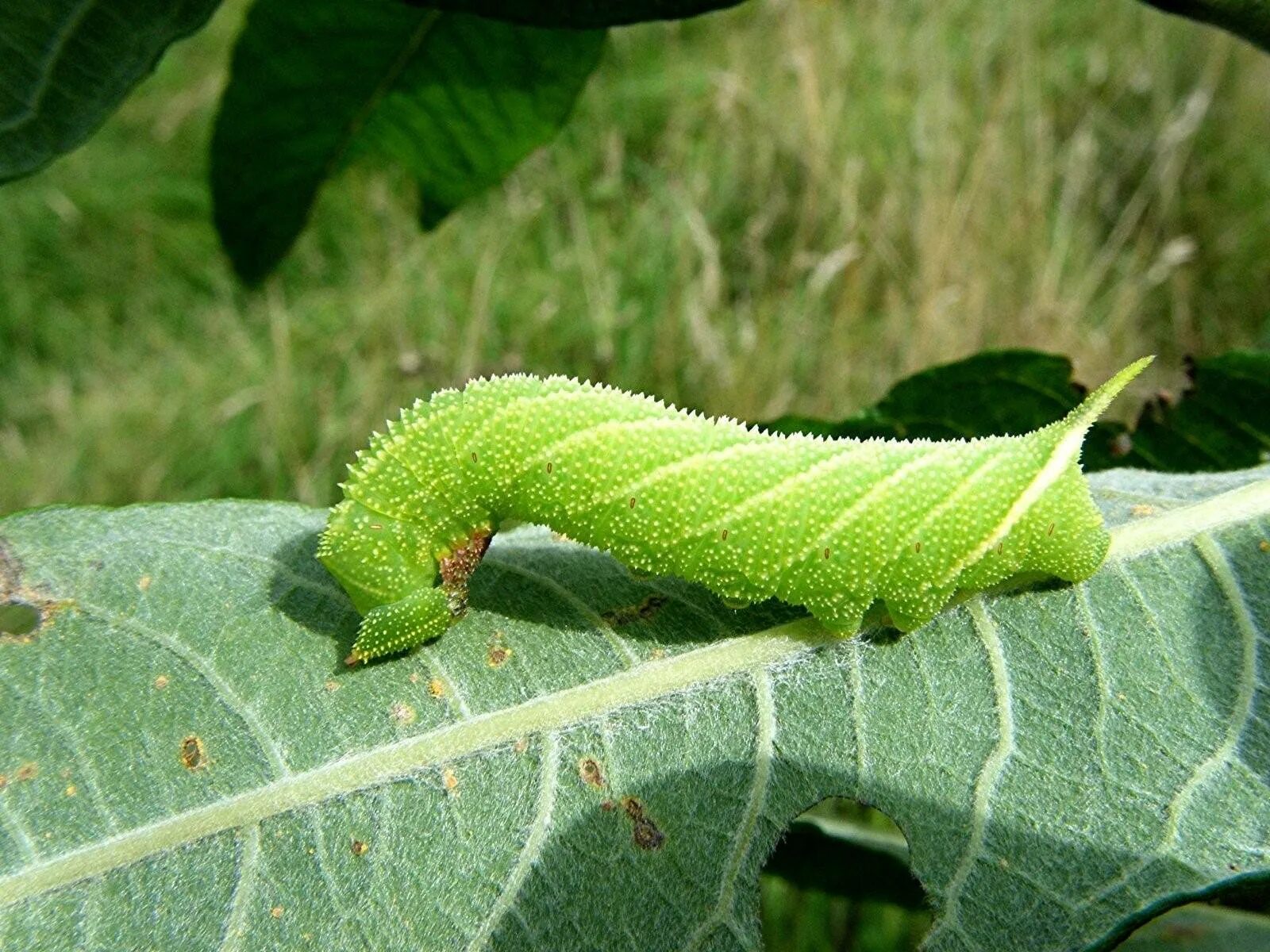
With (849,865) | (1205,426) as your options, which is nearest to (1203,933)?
(849,865)

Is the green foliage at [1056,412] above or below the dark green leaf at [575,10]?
below

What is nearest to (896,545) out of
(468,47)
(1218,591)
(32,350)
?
(1218,591)

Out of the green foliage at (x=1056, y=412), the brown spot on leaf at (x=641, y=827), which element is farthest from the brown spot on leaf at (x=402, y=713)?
the green foliage at (x=1056, y=412)

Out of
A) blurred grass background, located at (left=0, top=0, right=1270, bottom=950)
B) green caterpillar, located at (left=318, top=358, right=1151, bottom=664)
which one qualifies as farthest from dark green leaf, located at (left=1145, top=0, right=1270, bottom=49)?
blurred grass background, located at (left=0, top=0, right=1270, bottom=950)

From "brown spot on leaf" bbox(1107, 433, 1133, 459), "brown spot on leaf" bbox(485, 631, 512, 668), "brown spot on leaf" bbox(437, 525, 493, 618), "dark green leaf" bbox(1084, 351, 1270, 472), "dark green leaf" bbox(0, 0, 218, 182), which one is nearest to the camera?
"dark green leaf" bbox(0, 0, 218, 182)

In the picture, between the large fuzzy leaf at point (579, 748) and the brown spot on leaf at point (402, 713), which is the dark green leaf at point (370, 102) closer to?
the large fuzzy leaf at point (579, 748)

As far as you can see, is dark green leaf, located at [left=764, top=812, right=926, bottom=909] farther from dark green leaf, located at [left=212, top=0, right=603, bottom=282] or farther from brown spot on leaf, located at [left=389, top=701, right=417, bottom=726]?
dark green leaf, located at [left=212, top=0, right=603, bottom=282]

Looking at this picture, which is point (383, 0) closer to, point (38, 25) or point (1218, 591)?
point (38, 25)
